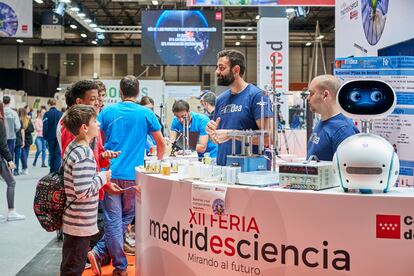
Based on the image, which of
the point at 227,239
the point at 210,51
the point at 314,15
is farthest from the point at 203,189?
the point at 314,15

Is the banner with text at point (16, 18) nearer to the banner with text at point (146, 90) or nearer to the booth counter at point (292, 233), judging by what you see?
the banner with text at point (146, 90)

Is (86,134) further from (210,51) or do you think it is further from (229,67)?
(210,51)

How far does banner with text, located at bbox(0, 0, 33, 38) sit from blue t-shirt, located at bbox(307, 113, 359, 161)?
28.5ft

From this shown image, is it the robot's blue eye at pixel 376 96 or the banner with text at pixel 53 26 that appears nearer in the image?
the robot's blue eye at pixel 376 96

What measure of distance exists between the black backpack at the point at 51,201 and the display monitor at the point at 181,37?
7.89 metres

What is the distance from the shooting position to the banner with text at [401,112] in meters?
2.95

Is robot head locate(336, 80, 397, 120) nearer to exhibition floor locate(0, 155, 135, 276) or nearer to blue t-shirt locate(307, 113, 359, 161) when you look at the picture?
blue t-shirt locate(307, 113, 359, 161)

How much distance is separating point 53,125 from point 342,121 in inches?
230

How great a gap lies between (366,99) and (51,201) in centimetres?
181

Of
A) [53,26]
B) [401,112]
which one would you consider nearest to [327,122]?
[401,112]

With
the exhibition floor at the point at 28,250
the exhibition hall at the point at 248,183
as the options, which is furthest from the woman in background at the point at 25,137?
the exhibition hall at the point at 248,183

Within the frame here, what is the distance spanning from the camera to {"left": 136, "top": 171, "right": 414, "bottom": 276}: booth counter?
2002 millimetres

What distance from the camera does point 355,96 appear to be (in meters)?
2.13

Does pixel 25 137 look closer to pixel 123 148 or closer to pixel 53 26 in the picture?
pixel 53 26
